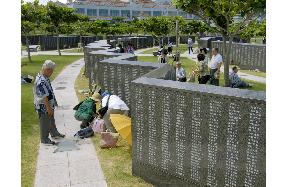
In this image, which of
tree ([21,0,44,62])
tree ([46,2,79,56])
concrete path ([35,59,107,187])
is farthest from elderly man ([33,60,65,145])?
tree ([46,2,79,56])

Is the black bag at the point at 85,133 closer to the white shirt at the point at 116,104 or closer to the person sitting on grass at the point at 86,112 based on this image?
the person sitting on grass at the point at 86,112

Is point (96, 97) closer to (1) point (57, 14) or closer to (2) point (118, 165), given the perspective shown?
(2) point (118, 165)

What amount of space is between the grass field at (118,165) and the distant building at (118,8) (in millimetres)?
113138

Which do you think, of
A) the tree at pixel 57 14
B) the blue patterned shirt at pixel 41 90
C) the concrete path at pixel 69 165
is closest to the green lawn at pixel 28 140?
the concrete path at pixel 69 165

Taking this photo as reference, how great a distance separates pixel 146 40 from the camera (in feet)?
146

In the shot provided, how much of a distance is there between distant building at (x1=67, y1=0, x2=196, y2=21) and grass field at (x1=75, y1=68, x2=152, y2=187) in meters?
113

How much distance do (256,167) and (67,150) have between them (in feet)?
16.1

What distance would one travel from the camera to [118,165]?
7.79 metres

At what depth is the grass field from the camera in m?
6.95

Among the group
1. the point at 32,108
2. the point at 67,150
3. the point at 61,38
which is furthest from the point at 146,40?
the point at 67,150

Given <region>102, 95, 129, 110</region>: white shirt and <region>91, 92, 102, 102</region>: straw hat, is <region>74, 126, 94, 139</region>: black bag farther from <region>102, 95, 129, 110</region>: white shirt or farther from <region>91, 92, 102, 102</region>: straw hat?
<region>91, 92, 102, 102</region>: straw hat

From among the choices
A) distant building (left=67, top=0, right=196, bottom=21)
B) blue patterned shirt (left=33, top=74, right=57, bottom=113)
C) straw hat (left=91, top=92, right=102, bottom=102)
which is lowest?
straw hat (left=91, top=92, right=102, bottom=102)

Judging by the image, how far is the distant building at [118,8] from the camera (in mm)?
120562

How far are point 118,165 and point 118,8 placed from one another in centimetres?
12851
